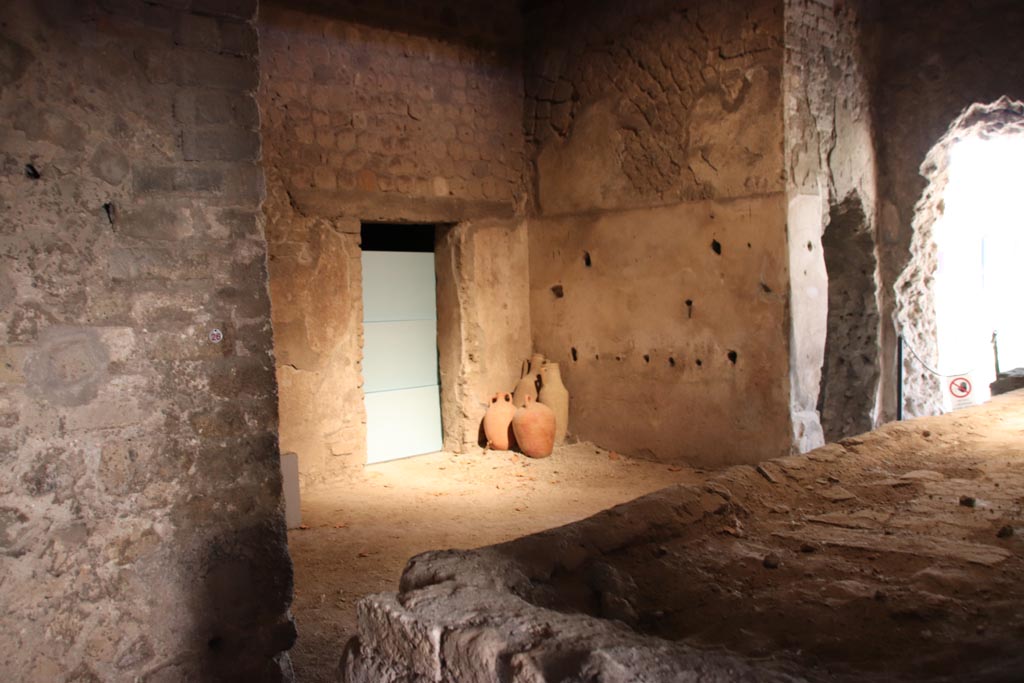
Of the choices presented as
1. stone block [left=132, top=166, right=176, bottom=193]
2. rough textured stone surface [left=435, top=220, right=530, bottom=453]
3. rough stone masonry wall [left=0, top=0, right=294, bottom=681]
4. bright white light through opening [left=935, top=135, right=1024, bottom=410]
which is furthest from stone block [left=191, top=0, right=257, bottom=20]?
bright white light through opening [left=935, top=135, right=1024, bottom=410]

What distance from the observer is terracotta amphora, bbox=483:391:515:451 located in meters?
6.99

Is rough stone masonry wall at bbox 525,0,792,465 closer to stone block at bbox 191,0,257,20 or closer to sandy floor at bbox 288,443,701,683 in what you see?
sandy floor at bbox 288,443,701,683

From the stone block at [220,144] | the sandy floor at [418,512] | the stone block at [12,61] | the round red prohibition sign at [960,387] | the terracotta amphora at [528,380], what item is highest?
the stone block at [12,61]

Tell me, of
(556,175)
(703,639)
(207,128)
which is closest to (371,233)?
Answer: (556,175)

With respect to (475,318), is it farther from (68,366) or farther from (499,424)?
(68,366)

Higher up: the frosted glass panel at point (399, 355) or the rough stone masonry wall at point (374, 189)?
the rough stone masonry wall at point (374, 189)

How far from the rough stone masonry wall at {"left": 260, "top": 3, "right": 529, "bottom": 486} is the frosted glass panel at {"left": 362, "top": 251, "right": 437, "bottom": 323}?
161 millimetres

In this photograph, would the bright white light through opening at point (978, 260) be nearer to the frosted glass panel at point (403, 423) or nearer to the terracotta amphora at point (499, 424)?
the terracotta amphora at point (499, 424)

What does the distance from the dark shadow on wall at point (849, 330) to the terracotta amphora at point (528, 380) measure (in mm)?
2335

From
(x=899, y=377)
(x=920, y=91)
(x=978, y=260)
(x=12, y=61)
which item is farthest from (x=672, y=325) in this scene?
(x=978, y=260)

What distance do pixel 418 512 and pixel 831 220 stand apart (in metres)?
3.96

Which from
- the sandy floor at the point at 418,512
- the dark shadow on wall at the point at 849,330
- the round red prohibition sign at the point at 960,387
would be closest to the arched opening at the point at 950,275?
the round red prohibition sign at the point at 960,387

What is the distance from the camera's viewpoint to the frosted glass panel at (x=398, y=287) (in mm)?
6844

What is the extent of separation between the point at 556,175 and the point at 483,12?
1.48m
